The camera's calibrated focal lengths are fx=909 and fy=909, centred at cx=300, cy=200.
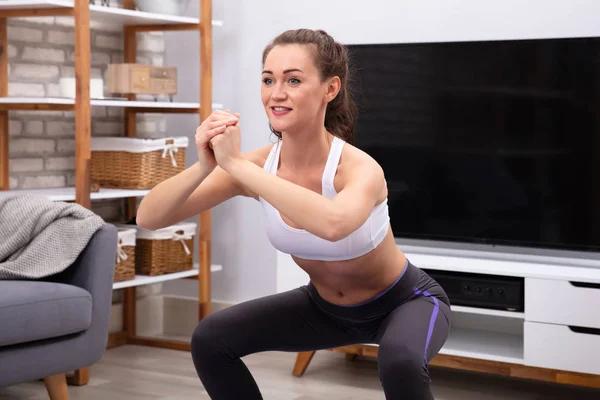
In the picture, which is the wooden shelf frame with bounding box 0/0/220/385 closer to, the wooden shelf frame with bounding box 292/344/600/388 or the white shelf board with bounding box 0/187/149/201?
the white shelf board with bounding box 0/187/149/201

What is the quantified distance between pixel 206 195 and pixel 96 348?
48.4 inches

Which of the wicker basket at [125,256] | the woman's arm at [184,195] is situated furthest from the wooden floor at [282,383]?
the woman's arm at [184,195]

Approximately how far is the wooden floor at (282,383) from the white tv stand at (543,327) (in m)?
0.16

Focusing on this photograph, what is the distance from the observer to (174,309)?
14.8 feet

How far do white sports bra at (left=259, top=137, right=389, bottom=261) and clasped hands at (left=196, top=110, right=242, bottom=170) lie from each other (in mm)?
186

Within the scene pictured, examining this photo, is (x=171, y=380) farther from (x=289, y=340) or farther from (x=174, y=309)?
(x=289, y=340)

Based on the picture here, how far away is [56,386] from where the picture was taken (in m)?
3.08

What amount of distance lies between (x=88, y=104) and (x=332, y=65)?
1.67m

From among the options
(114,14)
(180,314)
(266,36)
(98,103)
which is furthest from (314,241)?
(180,314)

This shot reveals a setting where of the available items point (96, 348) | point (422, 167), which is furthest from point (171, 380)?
point (422, 167)

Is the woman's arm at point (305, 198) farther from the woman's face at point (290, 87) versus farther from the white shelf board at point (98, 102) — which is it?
the white shelf board at point (98, 102)

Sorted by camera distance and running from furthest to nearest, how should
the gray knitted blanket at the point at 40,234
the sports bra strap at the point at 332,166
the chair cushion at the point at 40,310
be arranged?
the gray knitted blanket at the point at 40,234, the chair cushion at the point at 40,310, the sports bra strap at the point at 332,166

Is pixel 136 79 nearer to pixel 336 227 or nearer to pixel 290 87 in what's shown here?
pixel 290 87

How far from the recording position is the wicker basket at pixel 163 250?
3916 millimetres
